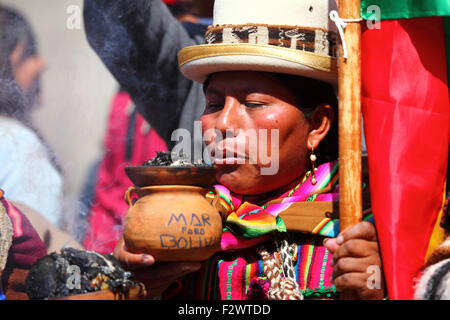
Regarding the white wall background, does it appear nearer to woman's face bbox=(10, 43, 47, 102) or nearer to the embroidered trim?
woman's face bbox=(10, 43, 47, 102)

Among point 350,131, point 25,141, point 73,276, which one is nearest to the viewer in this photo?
point 73,276

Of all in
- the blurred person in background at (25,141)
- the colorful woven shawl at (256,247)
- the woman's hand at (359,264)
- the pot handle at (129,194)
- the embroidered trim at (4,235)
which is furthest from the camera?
the blurred person in background at (25,141)

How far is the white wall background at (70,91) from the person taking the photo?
5145mm

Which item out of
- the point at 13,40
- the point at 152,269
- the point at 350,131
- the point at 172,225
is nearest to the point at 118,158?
the point at 13,40

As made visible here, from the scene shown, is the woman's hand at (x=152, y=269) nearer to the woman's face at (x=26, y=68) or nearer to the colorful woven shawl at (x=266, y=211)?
the colorful woven shawl at (x=266, y=211)

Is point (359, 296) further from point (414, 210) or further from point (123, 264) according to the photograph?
point (123, 264)

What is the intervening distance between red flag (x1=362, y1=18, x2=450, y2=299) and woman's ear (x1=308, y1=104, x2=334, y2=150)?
559 mm

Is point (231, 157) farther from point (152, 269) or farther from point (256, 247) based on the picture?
point (152, 269)

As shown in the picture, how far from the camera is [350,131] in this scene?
104 inches

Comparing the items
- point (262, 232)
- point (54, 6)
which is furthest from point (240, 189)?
point (54, 6)

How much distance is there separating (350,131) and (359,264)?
1.80 ft

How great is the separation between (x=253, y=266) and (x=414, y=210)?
2.73 ft

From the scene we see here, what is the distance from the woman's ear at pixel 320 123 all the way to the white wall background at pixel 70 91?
2.50 m

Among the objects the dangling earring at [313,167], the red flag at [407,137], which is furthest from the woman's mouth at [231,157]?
the red flag at [407,137]
